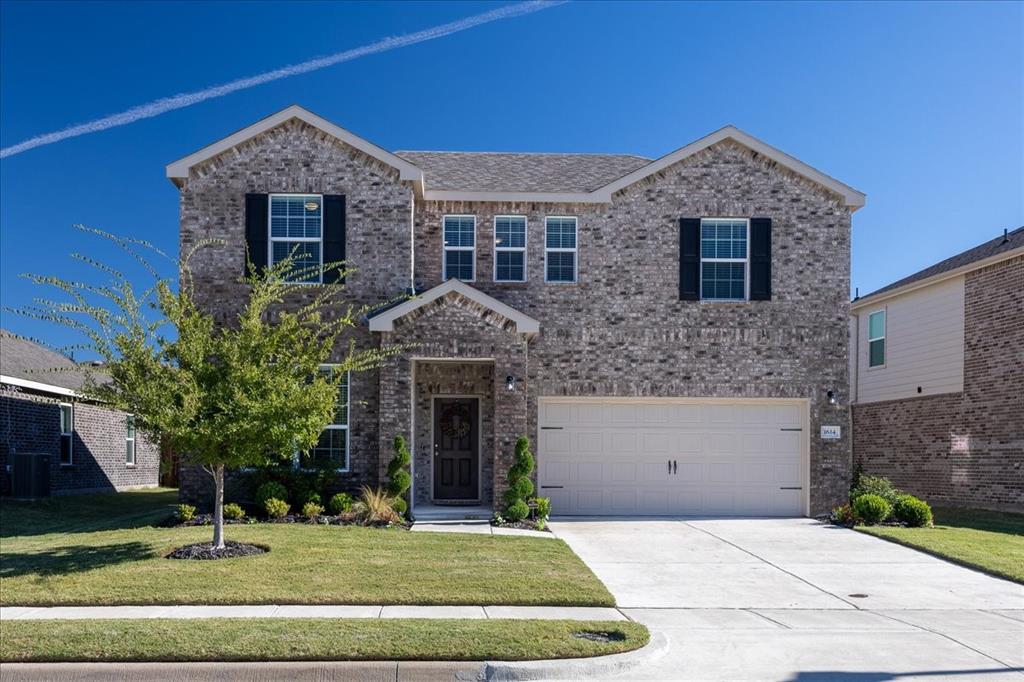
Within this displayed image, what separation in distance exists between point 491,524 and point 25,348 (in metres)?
16.1

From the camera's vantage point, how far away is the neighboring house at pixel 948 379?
19.0 metres

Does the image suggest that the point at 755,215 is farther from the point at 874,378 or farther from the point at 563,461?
the point at 874,378

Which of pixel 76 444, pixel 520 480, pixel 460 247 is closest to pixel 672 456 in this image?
pixel 520 480

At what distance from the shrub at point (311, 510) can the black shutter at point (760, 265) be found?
960 cm

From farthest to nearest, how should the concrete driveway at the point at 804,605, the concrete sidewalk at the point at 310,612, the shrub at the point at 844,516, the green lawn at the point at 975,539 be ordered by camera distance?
1. the shrub at the point at 844,516
2. the green lawn at the point at 975,539
3. the concrete sidewalk at the point at 310,612
4. the concrete driveway at the point at 804,605

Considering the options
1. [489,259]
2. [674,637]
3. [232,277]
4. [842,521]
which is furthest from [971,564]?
[232,277]

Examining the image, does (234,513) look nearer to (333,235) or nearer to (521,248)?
(333,235)

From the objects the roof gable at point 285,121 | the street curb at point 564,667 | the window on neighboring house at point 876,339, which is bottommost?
the street curb at point 564,667

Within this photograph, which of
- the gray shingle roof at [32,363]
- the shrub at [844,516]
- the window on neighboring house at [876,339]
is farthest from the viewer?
the window on neighboring house at [876,339]

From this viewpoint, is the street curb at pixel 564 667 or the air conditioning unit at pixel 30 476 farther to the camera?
the air conditioning unit at pixel 30 476

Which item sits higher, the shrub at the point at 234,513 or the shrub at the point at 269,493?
the shrub at the point at 269,493

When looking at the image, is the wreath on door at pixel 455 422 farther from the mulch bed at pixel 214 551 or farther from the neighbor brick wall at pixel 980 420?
the neighbor brick wall at pixel 980 420

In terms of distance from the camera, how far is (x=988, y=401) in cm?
1952

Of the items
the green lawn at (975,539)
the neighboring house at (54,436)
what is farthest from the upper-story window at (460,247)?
the green lawn at (975,539)
